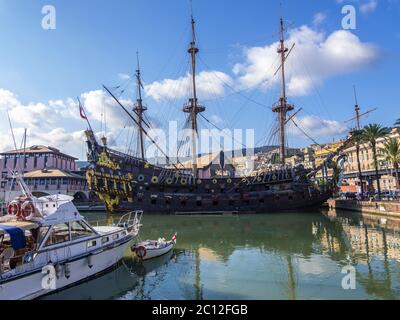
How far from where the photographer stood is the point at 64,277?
15242mm

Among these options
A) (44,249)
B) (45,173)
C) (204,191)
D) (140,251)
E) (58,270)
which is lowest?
(140,251)

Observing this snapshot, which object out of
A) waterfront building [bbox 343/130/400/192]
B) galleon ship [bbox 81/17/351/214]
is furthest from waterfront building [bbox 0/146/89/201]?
waterfront building [bbox 343/130/400/192]

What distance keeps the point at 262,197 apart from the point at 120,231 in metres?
39.5

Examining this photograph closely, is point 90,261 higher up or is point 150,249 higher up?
point 90,261

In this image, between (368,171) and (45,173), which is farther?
(368,171)

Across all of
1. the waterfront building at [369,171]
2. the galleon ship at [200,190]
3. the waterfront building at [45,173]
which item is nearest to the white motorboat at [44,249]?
the galleon ship at [200,190]

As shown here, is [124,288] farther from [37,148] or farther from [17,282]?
[37,148]

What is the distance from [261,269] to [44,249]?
11.2 m

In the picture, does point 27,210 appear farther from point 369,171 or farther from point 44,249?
point 369,171

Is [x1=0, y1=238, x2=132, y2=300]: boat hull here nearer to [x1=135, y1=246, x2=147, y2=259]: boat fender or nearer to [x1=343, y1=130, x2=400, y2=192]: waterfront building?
[x1=135, y1=246, x2=147, y2=259]: boat fender

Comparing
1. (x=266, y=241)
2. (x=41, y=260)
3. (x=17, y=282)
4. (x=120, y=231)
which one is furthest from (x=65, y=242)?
(x=266, y=241)

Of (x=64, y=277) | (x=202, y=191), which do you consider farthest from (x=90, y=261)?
(x=202, y=191)

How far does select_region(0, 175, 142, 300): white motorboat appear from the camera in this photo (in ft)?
44.2

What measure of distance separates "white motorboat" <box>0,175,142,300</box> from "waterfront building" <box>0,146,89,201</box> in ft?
180
